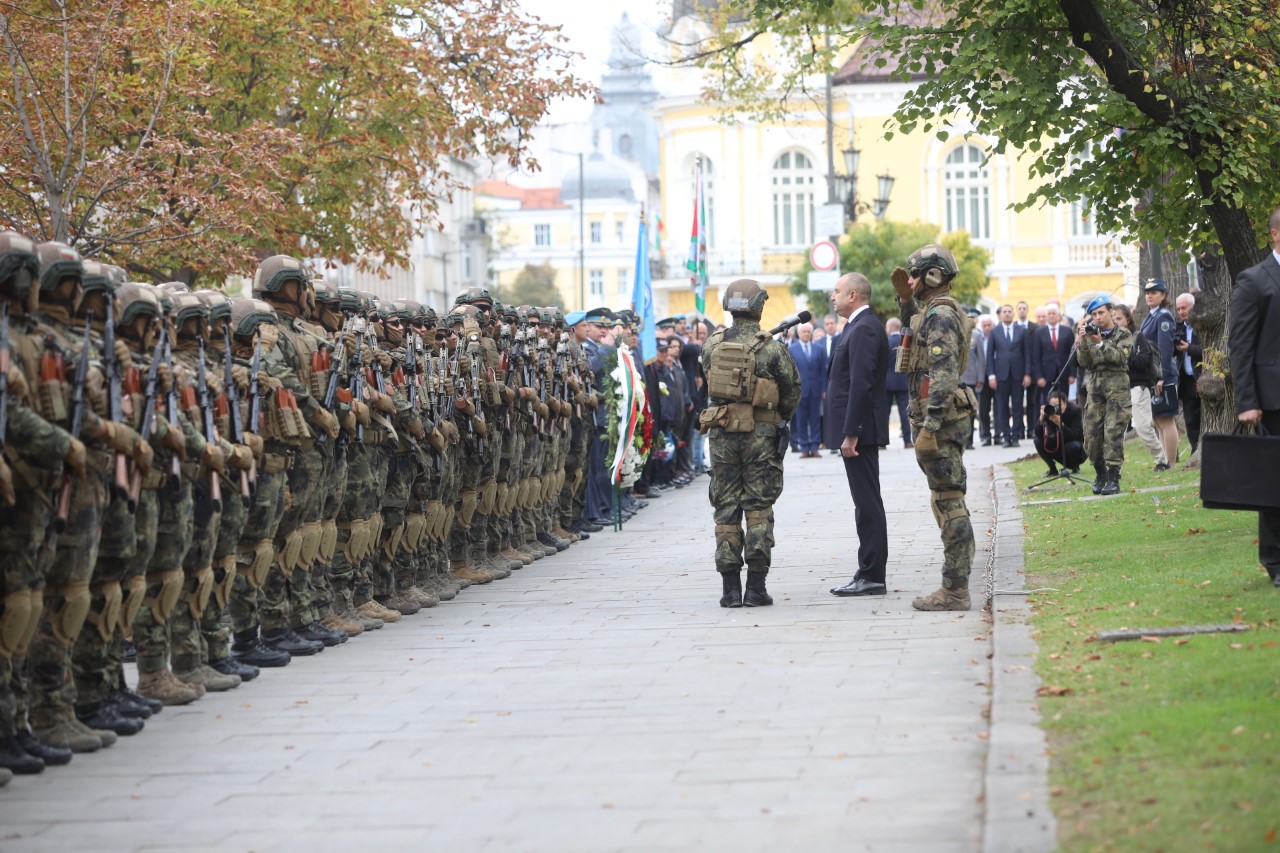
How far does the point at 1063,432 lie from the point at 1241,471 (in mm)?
10172

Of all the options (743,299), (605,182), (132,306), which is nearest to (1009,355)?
(743,299)

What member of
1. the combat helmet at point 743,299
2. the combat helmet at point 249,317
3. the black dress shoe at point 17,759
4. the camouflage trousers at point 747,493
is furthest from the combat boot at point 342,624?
the black dress shoe at point 17,759

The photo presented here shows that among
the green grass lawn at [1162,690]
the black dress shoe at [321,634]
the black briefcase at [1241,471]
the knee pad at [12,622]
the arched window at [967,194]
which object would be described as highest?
the arched window at [967,194]

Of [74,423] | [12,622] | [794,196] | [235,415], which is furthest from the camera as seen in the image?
[794,196]

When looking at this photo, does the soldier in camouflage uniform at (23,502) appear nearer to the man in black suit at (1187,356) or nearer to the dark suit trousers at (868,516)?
the dark suit trousers at (868,516)

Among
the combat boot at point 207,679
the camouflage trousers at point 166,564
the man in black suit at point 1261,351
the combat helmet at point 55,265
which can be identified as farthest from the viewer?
the man in black suit at point 1261,351

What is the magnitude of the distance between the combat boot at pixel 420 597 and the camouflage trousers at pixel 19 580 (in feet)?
16.5

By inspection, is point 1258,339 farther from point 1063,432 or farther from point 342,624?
point 1063,432

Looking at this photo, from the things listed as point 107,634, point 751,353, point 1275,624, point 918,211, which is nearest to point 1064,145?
point 751,353

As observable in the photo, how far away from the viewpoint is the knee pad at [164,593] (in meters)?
9.10

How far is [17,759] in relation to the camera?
769cm

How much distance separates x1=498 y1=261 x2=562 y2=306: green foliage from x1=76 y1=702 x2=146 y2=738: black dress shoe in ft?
310

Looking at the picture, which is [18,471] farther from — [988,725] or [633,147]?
[633,147]

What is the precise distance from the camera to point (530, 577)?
14.8 m
